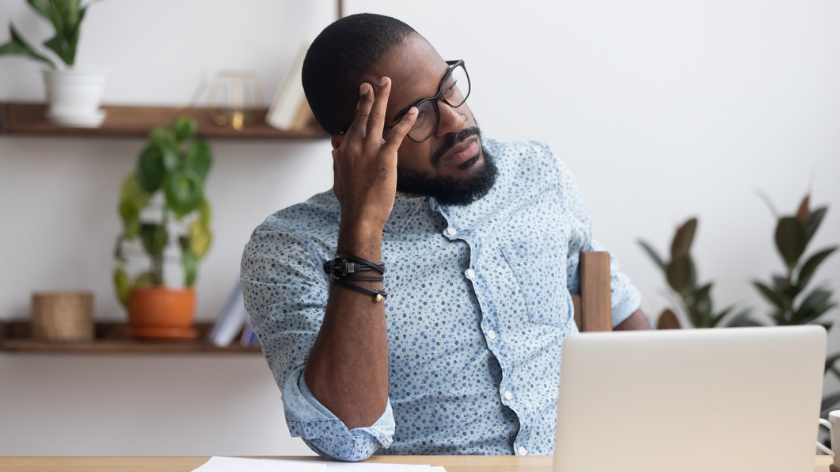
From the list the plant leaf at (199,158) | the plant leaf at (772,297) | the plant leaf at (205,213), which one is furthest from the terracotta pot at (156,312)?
the plant leaf at (772,297)

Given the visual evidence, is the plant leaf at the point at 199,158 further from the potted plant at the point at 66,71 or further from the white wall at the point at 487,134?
the potted plant at the point at 66,71

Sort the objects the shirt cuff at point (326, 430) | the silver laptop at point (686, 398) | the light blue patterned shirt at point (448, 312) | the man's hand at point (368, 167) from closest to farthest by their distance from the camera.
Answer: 1. the silver laptop at point (686, 398)
2. the shirt cuff at point (326, 430)
3. the man's hand at point (368, 167)
4. the light blue patterned shirt at point (448, 312)

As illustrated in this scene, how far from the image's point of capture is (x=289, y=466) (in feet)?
2.93

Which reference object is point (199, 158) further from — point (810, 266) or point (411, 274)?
point (810, 266)

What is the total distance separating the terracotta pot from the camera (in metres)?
2.16

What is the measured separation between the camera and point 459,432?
1.21 meters

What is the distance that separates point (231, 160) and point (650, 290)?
4.33 ft

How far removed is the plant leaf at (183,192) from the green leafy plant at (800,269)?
5.19 feet

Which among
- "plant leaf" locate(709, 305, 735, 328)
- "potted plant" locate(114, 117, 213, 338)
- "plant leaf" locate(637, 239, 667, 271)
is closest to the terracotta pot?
"potted plant" locate(114, 117, 213, 338)

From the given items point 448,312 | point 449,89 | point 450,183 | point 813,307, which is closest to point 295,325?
point 448,312

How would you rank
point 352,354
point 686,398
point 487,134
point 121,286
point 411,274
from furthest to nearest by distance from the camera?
1. point 487,134
2. point 121,286
3. point 411,274
4. point 352,354
5. point 686,398

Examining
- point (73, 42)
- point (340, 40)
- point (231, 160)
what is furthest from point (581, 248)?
point (73, 42)

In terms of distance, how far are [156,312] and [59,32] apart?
0.81 metres

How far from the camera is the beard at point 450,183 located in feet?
4.30
